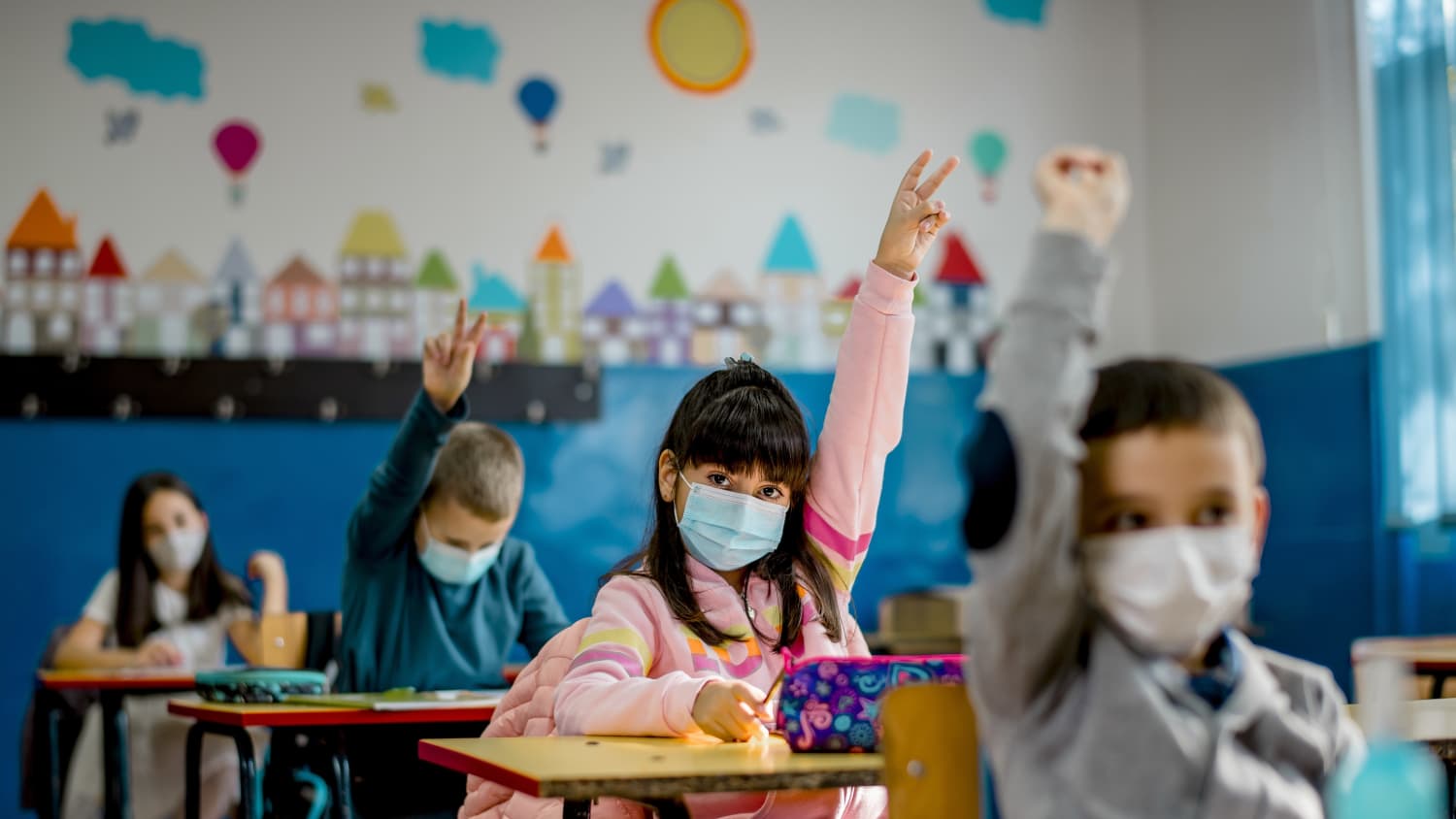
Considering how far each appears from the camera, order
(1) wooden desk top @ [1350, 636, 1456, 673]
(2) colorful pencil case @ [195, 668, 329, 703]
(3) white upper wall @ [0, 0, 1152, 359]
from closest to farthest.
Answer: (2) colorful pencil case @ [195, 668, 329, 703], (1) wooden desk top @ [1350, 636, 1456, 673], (3) white upper wall @ [0, 0, 1152, 359]

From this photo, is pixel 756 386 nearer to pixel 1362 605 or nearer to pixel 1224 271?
pixel 1362 605

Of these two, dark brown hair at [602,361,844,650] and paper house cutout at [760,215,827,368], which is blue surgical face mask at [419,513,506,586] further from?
paper house cutout at [760,215,827,368]

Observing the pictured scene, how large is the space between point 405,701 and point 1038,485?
5.02ft

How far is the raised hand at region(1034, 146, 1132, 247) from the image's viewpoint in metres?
1.07

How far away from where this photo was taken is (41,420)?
15.6 feet

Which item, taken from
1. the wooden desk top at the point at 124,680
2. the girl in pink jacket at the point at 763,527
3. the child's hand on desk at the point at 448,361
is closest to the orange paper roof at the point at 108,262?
the wooden desk top at the point at 124,680

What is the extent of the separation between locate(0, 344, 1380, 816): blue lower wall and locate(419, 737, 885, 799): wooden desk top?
3.11m

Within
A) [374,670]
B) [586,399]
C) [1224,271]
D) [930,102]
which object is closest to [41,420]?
[586,399]

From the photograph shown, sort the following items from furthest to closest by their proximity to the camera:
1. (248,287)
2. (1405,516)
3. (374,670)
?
(248,287) → (1405,516) → (374,670)

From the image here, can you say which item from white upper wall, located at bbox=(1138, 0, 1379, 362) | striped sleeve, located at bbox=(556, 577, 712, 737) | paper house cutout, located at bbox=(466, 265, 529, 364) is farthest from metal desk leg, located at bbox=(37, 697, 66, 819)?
white upper wall, located at bbox=(1138, 0, 1379, 362)

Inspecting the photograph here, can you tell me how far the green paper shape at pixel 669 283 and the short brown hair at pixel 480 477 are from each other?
250cm

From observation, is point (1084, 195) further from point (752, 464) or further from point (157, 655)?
point (157, 655)

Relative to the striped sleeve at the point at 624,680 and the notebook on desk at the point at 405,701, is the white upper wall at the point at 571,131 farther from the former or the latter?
the striped sleeve at the point at 624,680

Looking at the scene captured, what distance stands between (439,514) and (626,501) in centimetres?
239
